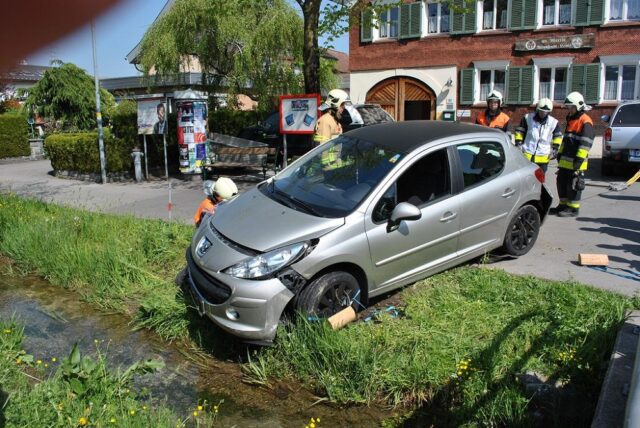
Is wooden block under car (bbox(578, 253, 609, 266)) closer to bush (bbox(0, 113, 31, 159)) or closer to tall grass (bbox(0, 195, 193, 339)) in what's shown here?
tall grass (bbox(0, 195, 193, 339))

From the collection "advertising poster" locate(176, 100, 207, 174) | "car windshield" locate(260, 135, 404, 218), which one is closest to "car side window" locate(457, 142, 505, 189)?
"car windshield" locate(260, 135, 404, 218)

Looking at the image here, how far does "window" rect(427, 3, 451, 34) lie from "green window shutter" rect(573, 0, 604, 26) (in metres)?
5.01

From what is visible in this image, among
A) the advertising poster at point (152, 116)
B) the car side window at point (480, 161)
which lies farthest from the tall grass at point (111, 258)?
the advertising poster at point (152, 116)

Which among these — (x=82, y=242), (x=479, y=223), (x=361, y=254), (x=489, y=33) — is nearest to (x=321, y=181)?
(x=361, y=254)

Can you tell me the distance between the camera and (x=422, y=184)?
562cm

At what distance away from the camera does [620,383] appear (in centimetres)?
358

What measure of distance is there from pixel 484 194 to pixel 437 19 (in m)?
20.1

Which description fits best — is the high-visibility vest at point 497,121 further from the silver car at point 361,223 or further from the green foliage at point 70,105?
the green foliage at point 70,105

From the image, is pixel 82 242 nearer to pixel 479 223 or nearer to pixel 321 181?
pixel 321 181

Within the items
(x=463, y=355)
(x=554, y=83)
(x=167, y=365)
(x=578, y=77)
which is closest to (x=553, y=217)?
(x=463, y=355)

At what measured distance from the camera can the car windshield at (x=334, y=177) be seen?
5121mm

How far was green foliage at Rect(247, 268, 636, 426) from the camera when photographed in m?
3.95

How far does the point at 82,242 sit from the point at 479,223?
4.86 m

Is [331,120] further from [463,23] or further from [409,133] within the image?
[463,23]
